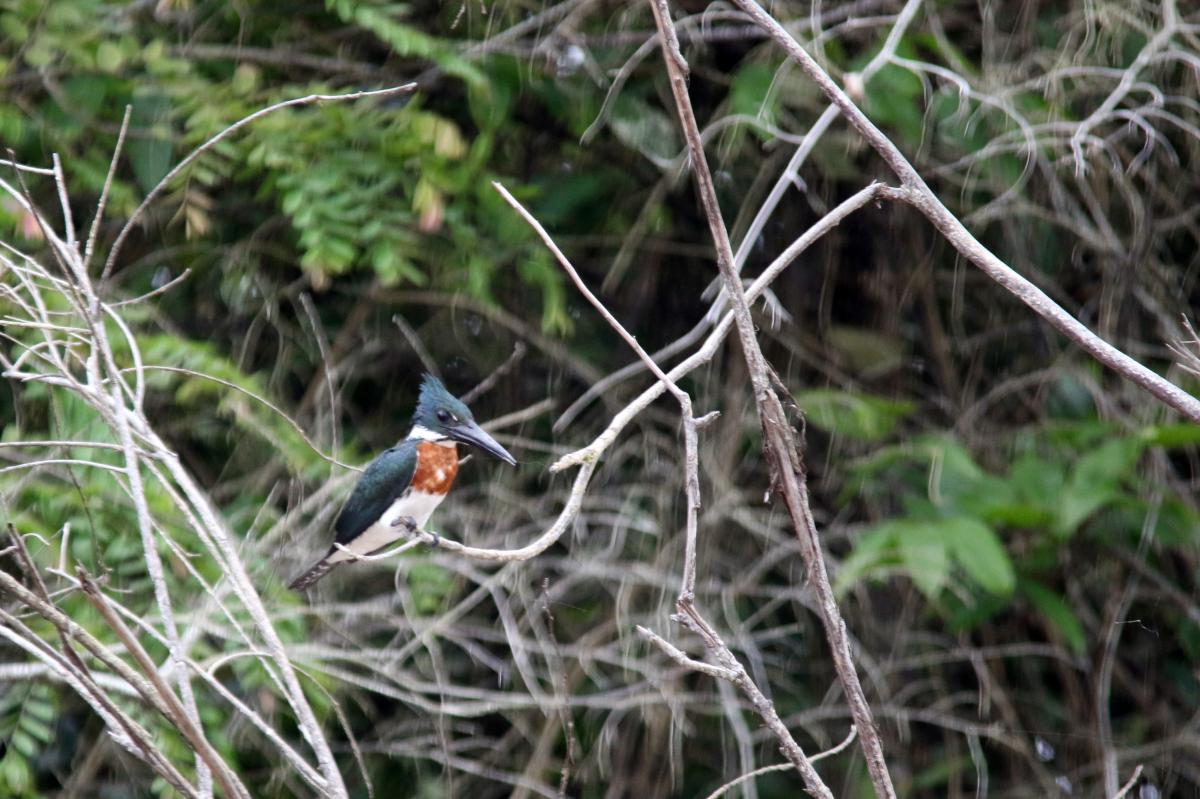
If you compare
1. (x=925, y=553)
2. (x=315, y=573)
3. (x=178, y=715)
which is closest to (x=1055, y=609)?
(x=925, y=553)

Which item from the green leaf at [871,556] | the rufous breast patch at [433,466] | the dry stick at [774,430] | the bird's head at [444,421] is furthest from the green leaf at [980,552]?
the dry stick at [774,430]

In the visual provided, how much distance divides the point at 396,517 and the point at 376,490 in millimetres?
79

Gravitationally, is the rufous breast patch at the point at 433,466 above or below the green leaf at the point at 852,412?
below

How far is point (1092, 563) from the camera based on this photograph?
3654mm

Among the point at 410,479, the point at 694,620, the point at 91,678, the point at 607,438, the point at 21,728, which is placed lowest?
the point at 21,728

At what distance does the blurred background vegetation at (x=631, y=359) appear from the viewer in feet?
10.4

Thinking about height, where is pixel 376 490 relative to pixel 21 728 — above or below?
above

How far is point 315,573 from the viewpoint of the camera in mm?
3070

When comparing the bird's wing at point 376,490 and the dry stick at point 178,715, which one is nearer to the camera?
the dry stick at point 178,715

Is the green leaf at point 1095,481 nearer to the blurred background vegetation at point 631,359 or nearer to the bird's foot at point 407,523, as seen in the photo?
the blurred background vegetation at point 631,359

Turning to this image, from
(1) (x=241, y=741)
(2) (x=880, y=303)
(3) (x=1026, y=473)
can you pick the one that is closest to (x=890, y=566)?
(3) (x=1026, y=473)

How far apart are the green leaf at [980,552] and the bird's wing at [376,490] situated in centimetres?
121

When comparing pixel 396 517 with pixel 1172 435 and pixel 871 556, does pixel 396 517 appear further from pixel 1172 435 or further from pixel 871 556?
pixel 1172 435

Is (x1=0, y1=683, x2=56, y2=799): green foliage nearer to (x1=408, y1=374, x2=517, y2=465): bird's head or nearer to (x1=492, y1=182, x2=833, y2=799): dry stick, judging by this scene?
(x1=408, y1=374, x2=517, y2=465): bird's head
